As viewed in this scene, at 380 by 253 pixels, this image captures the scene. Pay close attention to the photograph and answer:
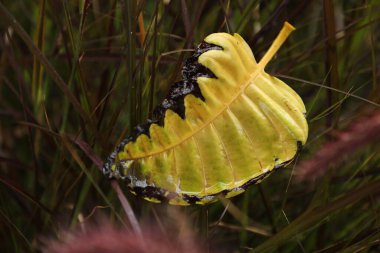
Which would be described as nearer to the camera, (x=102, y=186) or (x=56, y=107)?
(x=102, y=186)

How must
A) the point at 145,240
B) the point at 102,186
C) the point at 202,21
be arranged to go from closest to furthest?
1. the point at 145,240
2. the point at 102,186
3. the point at 202,21

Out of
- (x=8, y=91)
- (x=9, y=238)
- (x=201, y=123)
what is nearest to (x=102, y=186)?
(x=9, y=238)

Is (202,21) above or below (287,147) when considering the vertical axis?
above

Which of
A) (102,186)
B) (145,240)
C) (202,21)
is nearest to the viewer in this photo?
(145,240)

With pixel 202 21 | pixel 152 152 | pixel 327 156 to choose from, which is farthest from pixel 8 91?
pixel 327 156

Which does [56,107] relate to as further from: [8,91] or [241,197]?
[241,197]

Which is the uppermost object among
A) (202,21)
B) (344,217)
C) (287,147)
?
(202,21)
